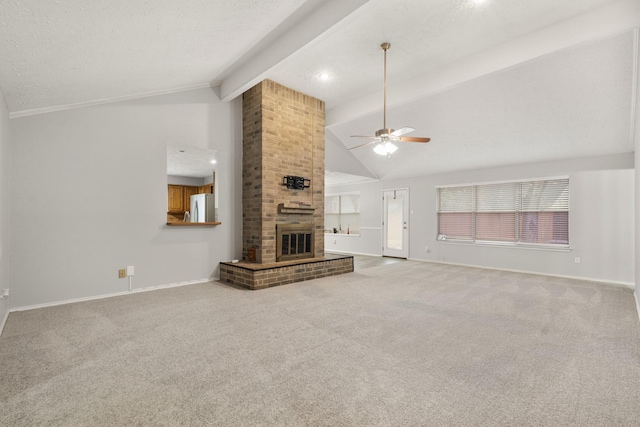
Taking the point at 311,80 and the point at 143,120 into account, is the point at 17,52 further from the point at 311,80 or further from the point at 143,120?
the point at 311,80

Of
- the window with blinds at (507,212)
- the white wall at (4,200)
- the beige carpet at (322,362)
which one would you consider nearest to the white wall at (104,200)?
the white wall at (4,200)

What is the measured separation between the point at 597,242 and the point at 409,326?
4.60 m

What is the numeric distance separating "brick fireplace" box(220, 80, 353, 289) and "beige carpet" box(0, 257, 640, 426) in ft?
4.11

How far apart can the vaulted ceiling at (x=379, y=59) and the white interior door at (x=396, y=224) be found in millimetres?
2544

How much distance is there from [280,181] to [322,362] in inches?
134

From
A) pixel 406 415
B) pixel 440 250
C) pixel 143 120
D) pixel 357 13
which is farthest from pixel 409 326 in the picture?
pixel 440 250

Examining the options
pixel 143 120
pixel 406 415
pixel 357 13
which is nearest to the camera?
pixel 406 415

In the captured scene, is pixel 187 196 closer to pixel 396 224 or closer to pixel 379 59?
pixel 379 59

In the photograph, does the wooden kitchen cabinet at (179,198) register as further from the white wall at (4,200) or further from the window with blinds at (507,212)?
the window with blinds at (507,212)

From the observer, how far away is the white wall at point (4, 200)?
290cm

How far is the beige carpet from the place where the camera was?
1643 millimetres

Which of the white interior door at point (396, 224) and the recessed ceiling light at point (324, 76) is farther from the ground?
the recessed ceiling light at point (324, 76)

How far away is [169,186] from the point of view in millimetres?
4578

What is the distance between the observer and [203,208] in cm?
497
